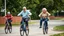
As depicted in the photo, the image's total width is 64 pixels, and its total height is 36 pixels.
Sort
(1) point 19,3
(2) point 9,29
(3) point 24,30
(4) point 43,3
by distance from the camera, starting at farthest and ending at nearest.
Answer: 1. (4) point 43,3
2. (1) point 19,3
3. (2) point 9,29
4. (3) point 24,30

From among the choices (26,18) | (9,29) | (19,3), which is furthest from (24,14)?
(19,3)

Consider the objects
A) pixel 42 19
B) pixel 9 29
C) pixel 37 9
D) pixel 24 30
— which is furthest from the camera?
pixel 37 9

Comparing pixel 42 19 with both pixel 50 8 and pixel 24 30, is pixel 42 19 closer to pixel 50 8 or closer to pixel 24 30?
pixel 24 30

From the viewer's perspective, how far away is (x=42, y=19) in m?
20.9

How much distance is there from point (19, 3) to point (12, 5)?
168cm

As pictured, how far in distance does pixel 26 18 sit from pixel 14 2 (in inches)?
1078

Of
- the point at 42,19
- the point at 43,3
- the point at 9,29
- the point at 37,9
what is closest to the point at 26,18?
the point at 42,19

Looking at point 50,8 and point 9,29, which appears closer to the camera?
point 9,29

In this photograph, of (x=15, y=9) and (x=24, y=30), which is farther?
(x=15, y=9)

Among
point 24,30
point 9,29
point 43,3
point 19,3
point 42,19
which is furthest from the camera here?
point 43,3

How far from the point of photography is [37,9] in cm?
7844

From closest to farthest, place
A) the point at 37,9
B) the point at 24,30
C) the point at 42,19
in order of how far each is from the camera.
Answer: the point at 24,30 < the point at 42,19 < the point at 37,9

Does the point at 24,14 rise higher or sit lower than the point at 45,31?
higher

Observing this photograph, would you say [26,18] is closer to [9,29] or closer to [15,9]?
[9,29]
